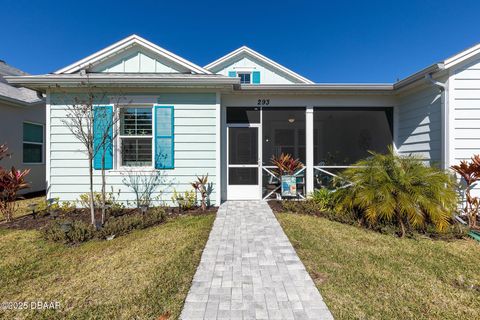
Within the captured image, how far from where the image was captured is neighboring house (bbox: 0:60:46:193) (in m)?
7.57

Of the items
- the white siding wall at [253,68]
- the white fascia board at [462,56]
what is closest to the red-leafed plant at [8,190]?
the white fascia board at [462,56]

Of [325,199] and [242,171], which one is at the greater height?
[242,171]

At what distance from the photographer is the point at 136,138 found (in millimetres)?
5996

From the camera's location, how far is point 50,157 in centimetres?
580

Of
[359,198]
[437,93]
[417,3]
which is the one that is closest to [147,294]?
[359,198]

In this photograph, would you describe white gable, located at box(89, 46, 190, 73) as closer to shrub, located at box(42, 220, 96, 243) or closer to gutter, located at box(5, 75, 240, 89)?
gutter, located at box(5, 75, 240, 89)

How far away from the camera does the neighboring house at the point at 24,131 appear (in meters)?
7.57

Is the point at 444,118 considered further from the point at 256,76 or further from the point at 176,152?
the point at 256,76

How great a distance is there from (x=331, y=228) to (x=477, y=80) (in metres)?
4.71

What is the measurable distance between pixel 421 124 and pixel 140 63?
7.76 metres

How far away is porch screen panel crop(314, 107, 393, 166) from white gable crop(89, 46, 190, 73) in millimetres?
5985

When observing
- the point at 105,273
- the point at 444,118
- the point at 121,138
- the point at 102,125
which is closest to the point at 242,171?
the point at 121,138

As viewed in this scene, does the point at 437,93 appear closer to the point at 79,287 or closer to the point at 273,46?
the point at 79,287

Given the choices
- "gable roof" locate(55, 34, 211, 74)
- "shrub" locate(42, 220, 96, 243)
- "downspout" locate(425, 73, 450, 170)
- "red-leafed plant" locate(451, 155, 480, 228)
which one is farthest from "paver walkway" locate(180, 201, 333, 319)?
"gable roof" locate(55, 34, 211, 74)
